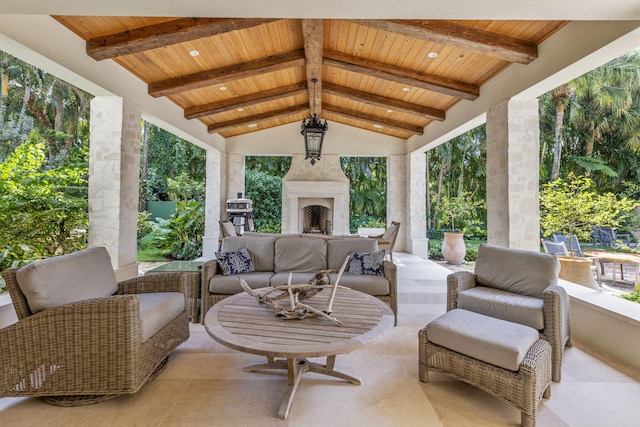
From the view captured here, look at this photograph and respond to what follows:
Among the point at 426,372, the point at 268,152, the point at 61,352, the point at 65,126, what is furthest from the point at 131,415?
the point at 65,126

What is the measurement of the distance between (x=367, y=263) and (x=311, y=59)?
122 inches

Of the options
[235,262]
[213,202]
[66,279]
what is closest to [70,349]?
[66,279]

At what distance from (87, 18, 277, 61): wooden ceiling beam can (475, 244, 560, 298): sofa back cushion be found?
139 inches

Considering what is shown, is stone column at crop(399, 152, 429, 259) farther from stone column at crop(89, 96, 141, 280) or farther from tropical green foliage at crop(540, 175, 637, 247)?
stone column at crop(89, 96, 141, 280)

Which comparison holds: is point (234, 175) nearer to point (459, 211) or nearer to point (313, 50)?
point (313, 50)

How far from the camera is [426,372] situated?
2.09 m

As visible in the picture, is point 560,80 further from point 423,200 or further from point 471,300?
point 423,200

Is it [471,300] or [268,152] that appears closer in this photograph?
[471,300]

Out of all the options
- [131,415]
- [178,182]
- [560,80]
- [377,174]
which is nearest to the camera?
[131,415]

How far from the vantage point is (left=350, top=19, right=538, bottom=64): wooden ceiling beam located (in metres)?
3.18

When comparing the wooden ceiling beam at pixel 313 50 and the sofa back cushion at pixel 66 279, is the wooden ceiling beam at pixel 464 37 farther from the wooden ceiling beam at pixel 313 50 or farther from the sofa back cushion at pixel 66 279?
the sofa back cushion at pixel 66 279

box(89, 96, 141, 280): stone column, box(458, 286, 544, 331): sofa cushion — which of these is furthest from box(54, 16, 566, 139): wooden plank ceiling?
box(458, 286, 544, 331): sofa cushion

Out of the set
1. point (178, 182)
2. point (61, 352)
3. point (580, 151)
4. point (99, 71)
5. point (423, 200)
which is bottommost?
point (61, 352)

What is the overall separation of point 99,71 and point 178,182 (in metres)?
5.85
